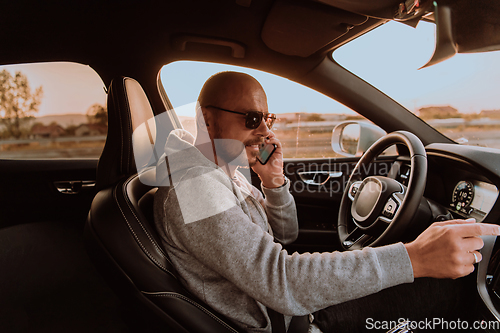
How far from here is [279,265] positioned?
88cm

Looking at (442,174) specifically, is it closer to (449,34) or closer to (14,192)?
(449,34)

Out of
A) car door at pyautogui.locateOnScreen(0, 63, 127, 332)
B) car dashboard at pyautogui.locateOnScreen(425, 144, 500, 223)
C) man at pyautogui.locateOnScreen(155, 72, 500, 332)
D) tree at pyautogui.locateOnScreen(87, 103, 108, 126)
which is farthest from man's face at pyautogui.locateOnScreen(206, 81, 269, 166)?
tree at pyautogui.locateOnScreen(87, 103, 108, 126)

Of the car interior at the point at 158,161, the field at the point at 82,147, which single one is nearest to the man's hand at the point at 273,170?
the field at the point at 82,147

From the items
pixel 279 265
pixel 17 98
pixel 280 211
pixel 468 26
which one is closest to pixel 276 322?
pixel 279 265

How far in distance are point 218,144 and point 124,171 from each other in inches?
16.3

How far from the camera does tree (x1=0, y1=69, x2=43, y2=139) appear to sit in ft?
7.46

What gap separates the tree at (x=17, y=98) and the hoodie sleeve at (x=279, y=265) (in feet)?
6.78

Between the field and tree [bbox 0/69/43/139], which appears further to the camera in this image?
tree [bbox 0/69/43/139]

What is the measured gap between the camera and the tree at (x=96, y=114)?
2.29m

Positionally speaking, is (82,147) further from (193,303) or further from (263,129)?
(193,303)

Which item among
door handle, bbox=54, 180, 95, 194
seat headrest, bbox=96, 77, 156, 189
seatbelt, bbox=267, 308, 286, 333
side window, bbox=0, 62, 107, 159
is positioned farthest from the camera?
door handle, bbox=54, 180, 95, 194

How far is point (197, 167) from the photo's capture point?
1.02 meters

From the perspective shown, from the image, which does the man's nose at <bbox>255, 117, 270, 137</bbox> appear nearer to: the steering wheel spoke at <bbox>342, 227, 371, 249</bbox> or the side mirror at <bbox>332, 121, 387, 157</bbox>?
the steering wheel spoke at <bbox>342, 227, 371, 249</bbox>

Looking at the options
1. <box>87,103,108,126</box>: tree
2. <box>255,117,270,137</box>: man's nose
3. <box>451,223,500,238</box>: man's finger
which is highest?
<box>87,103,108,126</box>: tree
